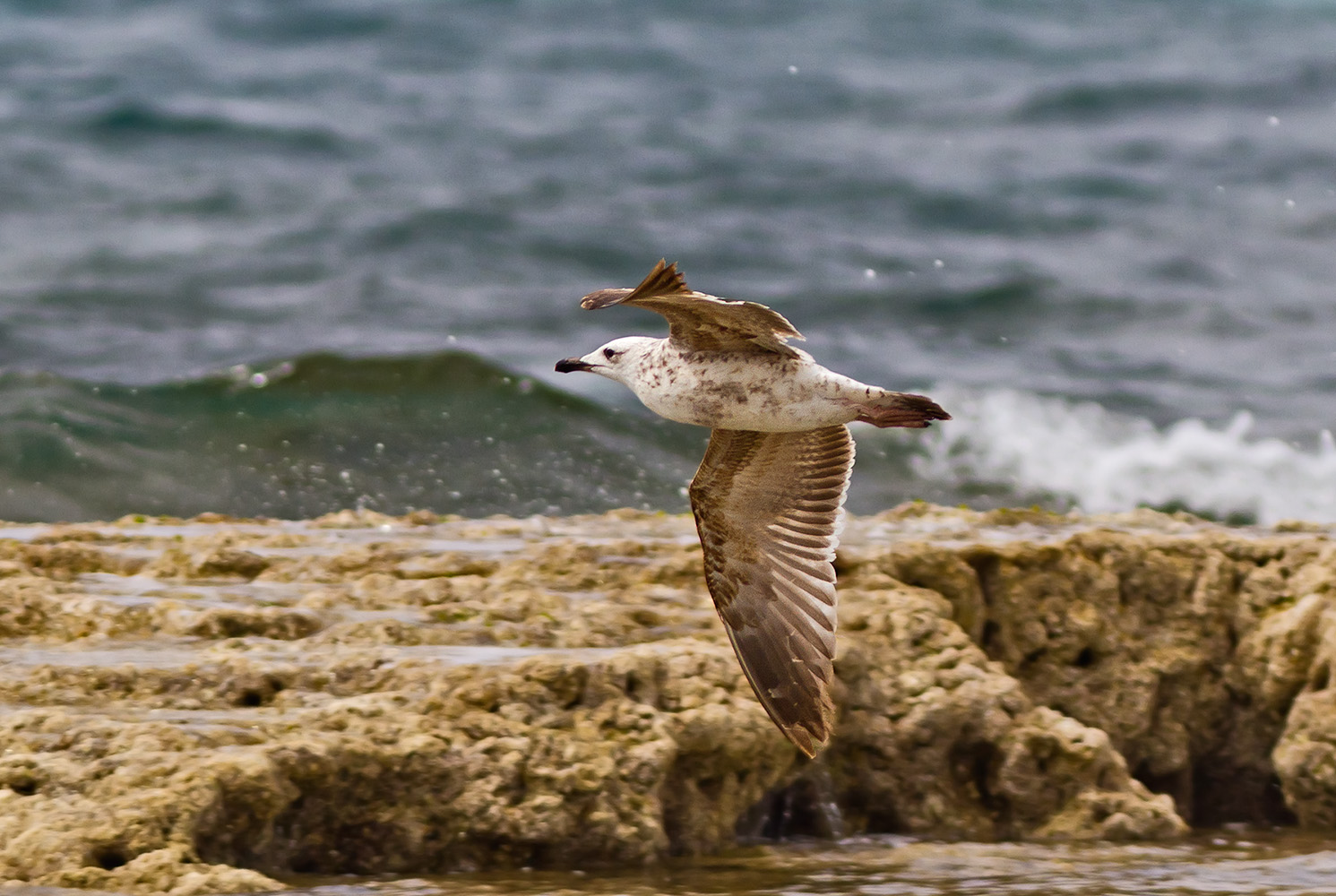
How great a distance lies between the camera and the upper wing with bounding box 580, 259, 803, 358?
12.8 feet

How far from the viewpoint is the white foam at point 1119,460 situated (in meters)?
11.5

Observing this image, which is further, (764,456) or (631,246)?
(631,246)

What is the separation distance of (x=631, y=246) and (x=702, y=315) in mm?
12043

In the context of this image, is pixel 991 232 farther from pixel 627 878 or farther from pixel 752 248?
pixel 627 878

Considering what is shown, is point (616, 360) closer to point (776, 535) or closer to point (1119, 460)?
point (776, 535)

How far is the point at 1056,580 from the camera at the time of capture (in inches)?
230

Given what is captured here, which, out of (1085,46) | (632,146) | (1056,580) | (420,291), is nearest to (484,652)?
(1056,580)

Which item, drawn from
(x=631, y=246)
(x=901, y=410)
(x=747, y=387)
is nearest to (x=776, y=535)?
(x=747, y=387)

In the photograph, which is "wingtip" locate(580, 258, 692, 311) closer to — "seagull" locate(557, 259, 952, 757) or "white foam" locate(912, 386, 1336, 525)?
"seagull" locate(557, 259, 952, 757)

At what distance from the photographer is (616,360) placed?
4.93m

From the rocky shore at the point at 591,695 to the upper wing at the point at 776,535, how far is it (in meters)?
0.18

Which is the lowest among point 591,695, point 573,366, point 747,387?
point 591,695

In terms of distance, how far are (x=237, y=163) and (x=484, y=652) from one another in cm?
1428

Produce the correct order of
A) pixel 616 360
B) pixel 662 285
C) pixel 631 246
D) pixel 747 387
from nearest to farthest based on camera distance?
pixel 662 285 < pixel 747 387 < pixel 616 360 < pixel 631 246
